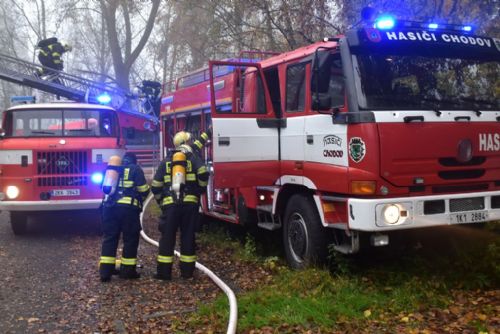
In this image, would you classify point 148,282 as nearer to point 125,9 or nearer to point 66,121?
point 66,121

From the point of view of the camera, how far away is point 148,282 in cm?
634

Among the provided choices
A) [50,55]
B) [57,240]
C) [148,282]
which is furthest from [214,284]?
[50,55]

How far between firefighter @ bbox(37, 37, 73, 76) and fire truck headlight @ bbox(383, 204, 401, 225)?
601 inches

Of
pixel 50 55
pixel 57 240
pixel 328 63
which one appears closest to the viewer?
pixel 328 63

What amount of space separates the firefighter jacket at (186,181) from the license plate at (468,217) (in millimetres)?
→ 2918

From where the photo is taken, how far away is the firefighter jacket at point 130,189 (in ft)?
21.5

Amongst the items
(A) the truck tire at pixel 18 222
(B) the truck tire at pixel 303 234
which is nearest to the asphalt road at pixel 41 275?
(A) the truck tire at pixel 18 222

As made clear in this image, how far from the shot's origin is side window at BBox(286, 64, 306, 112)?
6.22 metres

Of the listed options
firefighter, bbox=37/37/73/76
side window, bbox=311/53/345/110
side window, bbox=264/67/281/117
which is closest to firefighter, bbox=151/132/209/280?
side window, bbox=264/67/281/117

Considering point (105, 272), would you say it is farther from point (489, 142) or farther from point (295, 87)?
point (489, 142)

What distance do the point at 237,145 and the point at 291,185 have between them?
85 centimetres

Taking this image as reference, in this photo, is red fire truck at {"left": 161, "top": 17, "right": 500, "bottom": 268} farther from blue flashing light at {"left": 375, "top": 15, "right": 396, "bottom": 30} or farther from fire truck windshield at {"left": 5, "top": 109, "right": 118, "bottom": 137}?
fire truck windshield at {"left": 5, "top": 109, "right": 118, "bottom": 137}

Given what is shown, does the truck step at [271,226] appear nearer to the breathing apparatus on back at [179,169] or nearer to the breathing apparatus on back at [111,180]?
the breathing apparatus on back at [179,169]

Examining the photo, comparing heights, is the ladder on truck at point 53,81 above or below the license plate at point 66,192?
above
